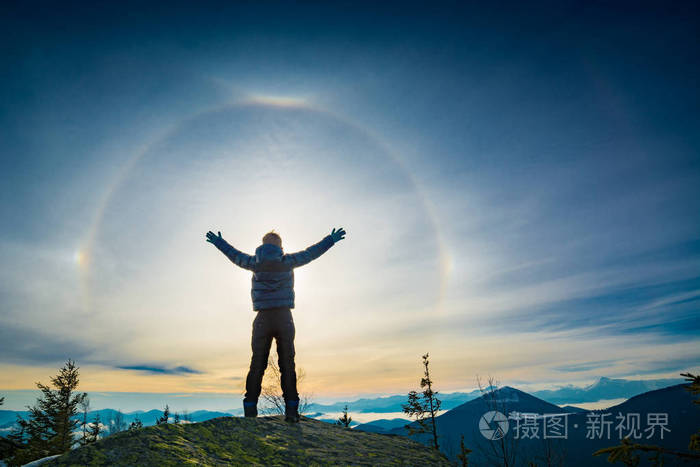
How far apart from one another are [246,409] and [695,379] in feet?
22.0

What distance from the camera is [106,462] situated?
324 cm

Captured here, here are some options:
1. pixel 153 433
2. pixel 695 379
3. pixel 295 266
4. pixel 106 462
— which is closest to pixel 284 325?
pixel 295 266

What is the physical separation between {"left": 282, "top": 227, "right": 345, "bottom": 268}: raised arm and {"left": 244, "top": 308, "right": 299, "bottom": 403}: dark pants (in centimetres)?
98

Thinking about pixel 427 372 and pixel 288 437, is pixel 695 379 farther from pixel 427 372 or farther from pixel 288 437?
pixel 427 372

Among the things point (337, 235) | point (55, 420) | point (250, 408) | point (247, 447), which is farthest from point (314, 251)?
point (55, 420)

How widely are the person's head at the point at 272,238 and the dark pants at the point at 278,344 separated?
1.41 m

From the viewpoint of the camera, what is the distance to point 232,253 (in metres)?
7.44

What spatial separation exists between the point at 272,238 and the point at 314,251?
0.94m

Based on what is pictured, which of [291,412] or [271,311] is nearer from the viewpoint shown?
[291,412]

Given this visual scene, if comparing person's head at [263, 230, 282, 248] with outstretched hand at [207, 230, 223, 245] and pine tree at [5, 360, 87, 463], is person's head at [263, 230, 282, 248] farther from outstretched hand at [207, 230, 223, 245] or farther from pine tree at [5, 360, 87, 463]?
pine tree at [5, 360, 87, 463]

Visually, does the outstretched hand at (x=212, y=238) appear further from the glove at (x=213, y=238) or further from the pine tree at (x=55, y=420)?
the pine tree at (x=55, y=420)

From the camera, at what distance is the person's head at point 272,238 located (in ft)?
24.8

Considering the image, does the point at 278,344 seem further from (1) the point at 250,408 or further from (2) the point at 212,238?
(2) the point at 212,238

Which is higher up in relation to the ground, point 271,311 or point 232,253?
point 232,253
